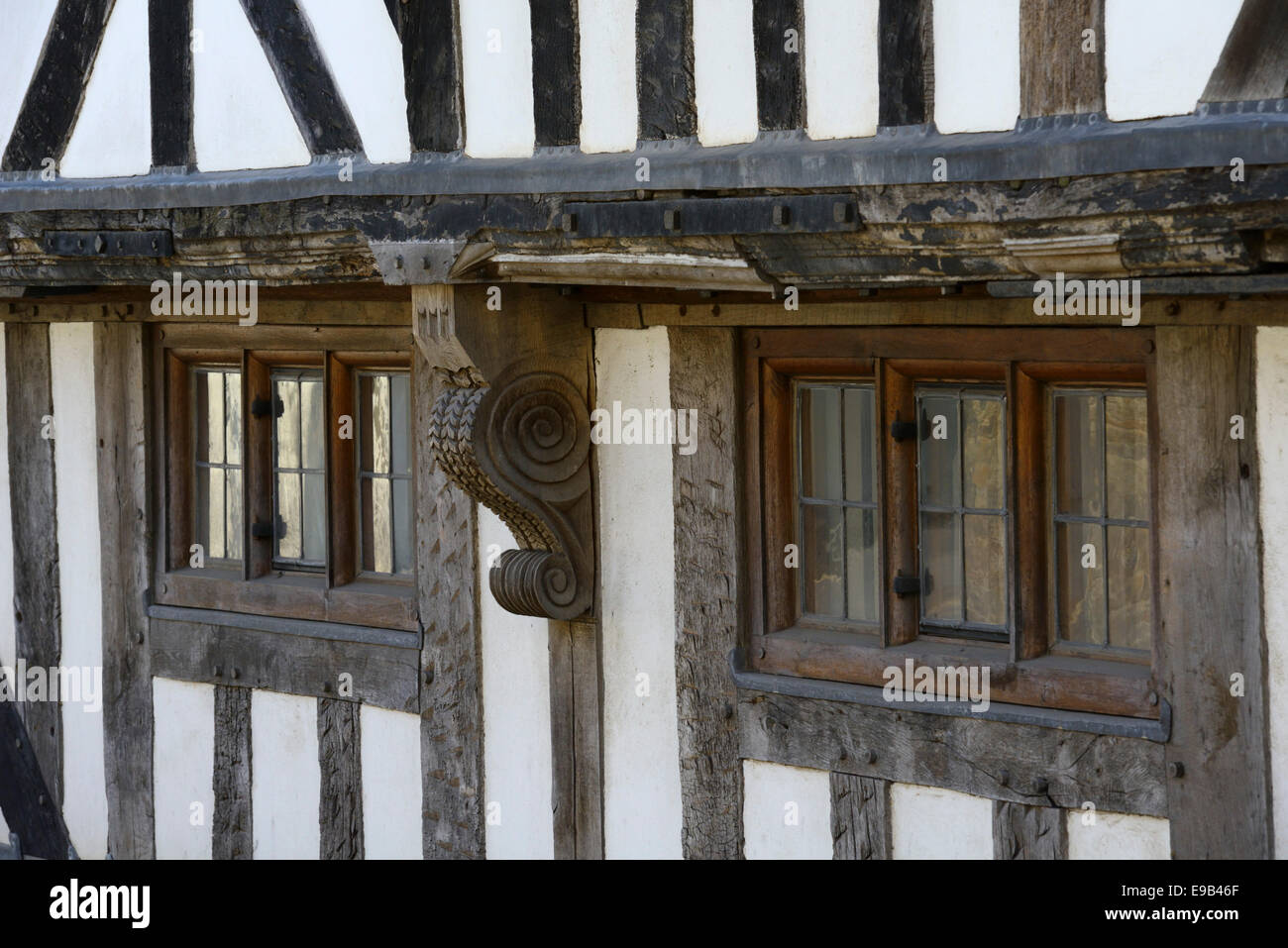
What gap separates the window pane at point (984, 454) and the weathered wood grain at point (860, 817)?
786 millimetres

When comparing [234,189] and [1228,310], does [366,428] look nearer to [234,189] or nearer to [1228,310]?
[234,189]

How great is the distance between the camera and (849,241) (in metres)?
4.81

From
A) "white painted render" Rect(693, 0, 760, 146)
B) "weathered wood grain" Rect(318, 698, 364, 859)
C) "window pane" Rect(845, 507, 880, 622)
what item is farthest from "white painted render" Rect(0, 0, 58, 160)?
"window pane" Rect(845, 507, 880, 622)

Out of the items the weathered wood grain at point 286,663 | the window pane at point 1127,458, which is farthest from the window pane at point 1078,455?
the weathered wood grain at point 286,663

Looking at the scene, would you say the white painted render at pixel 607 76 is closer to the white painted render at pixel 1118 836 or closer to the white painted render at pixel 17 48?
the white painted render at pixel 1118 836

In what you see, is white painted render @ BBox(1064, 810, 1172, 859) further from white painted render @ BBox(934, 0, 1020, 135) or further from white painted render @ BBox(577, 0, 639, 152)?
white painted render @ BBox(577, 0, 639, 152)

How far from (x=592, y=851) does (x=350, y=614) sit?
132cm

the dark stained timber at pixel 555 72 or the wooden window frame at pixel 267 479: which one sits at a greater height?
the dark stained timber at pixel 555 72

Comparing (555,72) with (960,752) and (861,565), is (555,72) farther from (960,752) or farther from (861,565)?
(960,752)

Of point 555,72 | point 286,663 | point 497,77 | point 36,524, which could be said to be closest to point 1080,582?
point 555,72

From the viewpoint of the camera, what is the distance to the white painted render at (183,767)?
733cm

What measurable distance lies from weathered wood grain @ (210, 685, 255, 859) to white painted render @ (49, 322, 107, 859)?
2.19 feet

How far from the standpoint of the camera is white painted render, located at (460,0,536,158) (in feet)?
18.2

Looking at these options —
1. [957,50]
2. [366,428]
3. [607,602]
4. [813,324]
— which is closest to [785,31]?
[957,50]
